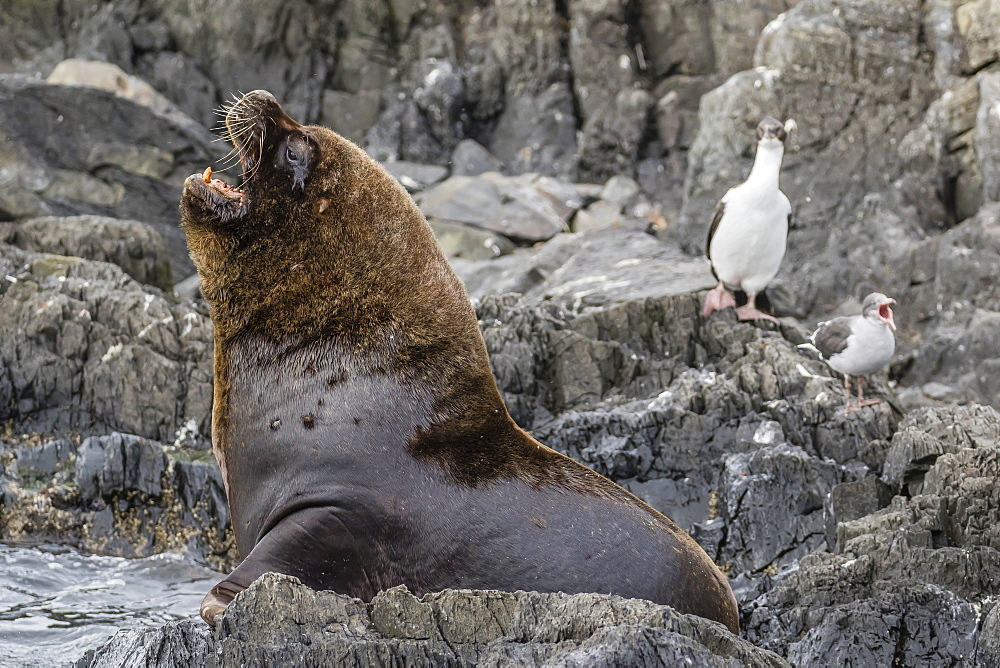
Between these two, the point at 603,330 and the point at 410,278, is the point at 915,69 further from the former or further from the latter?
the point at 410,278

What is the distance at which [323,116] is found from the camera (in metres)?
25.2

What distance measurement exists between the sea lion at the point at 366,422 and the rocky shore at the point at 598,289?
2.03ft

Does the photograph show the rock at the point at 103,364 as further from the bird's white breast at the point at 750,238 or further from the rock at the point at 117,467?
the bird's white breast at the point at 750,238

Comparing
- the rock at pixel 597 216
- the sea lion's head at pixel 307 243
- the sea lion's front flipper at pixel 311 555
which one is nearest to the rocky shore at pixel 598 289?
the rock at pixel 597 216

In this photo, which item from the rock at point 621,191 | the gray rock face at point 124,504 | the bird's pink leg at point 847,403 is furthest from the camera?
the rock at point 621,191

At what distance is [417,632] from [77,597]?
9.72 feet

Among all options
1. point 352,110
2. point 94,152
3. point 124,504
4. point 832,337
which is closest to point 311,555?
point 124,504

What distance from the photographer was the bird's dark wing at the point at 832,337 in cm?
753

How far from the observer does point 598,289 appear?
982 centimetres

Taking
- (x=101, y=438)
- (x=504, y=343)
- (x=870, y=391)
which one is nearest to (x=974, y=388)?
(x=870, y=391)

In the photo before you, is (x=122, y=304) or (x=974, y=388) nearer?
(x=122, y=304)

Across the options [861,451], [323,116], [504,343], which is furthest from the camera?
[323,116]

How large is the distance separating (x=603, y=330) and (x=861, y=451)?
2427mm

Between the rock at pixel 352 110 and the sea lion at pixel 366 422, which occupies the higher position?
the sea lion at pixel 366 422
